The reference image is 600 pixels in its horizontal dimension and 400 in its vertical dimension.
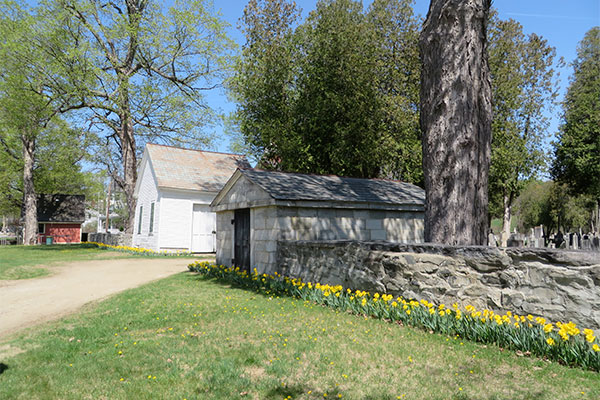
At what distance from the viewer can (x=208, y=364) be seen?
4.65 meters

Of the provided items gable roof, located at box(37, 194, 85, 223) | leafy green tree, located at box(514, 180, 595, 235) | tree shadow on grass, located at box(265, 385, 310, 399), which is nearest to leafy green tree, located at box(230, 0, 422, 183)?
tree shadow on grass, located at box(265, 385, 310, 399)

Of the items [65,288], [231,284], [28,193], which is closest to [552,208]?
[231,284]

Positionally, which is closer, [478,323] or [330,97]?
[478,323]

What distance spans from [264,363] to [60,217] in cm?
4745

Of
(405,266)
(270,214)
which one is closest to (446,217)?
(405,266)

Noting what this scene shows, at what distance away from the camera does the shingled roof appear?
34.8ft

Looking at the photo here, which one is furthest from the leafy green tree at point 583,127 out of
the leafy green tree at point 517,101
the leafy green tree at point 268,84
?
the leafy green tree at point 268,84

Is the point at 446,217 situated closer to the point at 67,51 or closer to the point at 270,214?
the point at 270,214

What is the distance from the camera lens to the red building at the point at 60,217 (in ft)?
142

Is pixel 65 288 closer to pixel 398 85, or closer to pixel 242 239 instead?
pixel 242 239

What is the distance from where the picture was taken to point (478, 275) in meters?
5.86

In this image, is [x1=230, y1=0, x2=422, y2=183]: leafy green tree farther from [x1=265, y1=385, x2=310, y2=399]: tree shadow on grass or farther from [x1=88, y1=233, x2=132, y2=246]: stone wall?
[x1=265, y1=385, x2=310, y2=399]: tree shadow on grass

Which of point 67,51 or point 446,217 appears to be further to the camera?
point 67,51

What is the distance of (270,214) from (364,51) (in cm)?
1554
